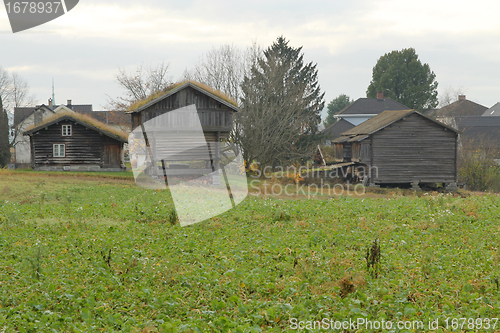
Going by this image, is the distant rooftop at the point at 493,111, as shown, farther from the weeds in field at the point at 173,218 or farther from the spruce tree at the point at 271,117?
the weeds in field at the point at 173,218

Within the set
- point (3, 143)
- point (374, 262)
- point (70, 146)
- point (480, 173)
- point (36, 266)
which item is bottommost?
point (480, 173)

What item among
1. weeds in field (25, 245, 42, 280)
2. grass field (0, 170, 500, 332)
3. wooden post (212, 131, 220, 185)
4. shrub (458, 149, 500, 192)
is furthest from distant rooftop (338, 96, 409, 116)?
weeds in field (25, 245, 42, 280)

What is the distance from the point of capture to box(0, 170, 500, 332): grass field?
632 centimetres

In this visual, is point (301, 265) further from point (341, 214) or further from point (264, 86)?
point (264, 86)

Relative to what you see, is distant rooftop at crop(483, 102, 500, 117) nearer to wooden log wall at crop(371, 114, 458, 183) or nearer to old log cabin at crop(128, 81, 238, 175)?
wooden log wall at crop(371, 114, 458, 183)

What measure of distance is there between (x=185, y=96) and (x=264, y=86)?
13588 millimetres

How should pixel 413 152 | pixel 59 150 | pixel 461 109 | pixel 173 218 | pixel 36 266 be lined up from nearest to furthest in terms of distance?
pixel 36 266, pixel 173 218, pixel 413 152, pixel 59 150, pixel 461 109

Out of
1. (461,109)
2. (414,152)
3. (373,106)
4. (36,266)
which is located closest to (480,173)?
(414,152)

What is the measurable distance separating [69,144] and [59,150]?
1120 millimetres

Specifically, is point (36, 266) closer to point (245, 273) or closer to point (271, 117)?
point (245, 273)

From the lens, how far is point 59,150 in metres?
40.0

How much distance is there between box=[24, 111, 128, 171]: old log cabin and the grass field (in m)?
27.7

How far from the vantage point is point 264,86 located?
1729 inches

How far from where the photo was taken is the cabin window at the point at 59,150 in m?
39.9
